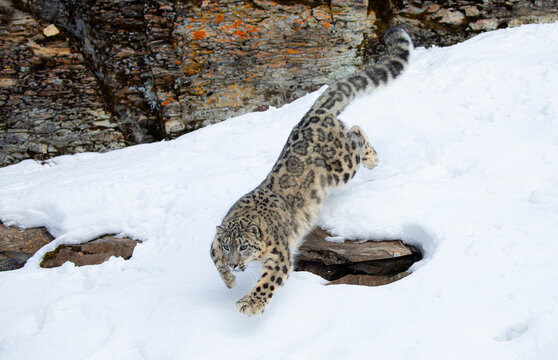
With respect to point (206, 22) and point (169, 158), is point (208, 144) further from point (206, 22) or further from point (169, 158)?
point (206, 22)

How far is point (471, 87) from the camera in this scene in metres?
8.34

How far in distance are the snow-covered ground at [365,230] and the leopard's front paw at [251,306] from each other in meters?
0.25

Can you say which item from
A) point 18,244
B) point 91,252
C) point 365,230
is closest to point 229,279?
point 365,230

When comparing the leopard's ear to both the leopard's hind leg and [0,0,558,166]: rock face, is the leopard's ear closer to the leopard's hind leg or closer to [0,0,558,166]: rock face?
the leopard's hind leg

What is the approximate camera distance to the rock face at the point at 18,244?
7172 mm

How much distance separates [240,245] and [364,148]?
2903mm

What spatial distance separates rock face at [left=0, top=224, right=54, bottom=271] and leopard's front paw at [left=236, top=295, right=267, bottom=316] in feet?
14.7

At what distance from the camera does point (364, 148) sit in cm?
685

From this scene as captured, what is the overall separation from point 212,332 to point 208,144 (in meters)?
5.67

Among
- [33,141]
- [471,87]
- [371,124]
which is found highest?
[471,87]

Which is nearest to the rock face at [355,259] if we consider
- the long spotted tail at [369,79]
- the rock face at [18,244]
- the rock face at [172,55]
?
the long spotted tail at [369,79]

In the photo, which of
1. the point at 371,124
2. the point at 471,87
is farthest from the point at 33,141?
the point at 471,87

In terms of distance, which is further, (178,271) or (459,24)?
(459,24)

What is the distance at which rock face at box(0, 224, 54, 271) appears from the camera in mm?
7172
